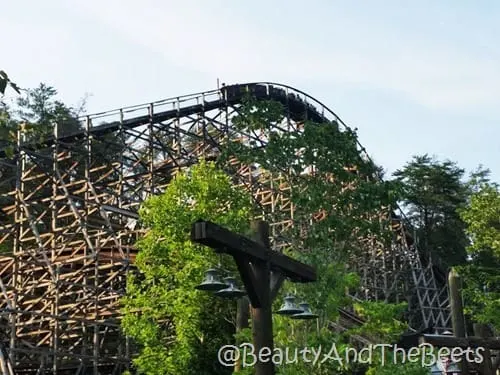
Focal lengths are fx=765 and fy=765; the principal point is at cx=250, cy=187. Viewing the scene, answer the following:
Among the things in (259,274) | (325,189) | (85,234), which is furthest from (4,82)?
(85,234)

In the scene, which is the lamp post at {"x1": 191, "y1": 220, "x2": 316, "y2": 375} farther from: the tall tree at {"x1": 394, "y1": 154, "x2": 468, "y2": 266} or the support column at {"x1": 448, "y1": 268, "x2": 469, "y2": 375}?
the tall tree at {"x1": 394, "y1": 154, "x2": 468, "y2": 266}

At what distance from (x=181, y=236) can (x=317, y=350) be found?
4450mm

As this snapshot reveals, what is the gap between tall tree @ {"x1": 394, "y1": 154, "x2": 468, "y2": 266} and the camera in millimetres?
38812

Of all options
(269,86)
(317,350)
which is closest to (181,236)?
(317,350)

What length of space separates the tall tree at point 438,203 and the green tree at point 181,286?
2513cm

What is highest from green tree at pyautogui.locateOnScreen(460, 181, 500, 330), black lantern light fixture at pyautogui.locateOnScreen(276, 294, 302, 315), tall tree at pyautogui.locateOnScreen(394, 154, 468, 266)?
tall tree at pyautogui.locateOnScreen(394, 154, 468, 266)

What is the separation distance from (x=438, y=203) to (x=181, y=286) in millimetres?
28213

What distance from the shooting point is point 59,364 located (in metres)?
19.2

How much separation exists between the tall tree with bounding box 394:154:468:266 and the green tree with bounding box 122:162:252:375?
82.5ft

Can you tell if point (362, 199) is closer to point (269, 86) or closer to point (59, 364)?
point (59, 364)

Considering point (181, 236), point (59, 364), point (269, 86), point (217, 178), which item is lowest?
point (59, 364)

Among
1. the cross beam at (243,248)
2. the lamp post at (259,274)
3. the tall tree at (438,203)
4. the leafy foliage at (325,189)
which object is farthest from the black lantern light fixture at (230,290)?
the tall tree at (438,203)

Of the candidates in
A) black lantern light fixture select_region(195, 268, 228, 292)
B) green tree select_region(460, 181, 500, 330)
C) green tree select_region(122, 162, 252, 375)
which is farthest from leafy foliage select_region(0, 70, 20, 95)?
green tree select_region(460, 181, 500, 330)

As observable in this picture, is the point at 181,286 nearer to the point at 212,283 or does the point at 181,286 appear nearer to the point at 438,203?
the point at 212,283
